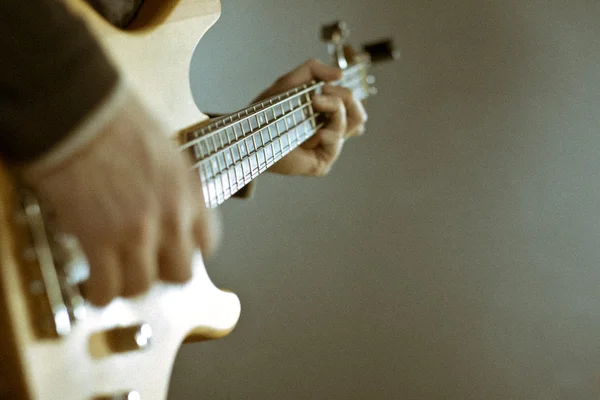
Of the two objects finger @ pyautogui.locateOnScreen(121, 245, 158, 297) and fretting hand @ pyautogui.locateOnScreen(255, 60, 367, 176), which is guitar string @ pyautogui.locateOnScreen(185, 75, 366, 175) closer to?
fretting hand @ pyautogui.locateOnScreen(255, 60, 367, 176)

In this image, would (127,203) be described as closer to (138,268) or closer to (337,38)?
(138,268)

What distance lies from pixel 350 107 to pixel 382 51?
0.18 metres

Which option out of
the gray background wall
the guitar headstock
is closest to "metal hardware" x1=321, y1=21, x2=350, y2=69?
the guitar headstock

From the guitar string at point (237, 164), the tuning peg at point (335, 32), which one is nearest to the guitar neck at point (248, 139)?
the guitar string at point (237, 164)

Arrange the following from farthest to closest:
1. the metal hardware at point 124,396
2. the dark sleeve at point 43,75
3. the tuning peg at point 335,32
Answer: the tuning peg at point 335,32 < the metal hardware at point 124,396 < the dark sleeve at point 43,75

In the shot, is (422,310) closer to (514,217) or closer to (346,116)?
(514,217)

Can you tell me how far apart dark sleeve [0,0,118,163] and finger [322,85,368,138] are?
587 millimetres

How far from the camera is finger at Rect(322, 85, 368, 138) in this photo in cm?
90

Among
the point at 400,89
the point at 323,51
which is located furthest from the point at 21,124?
the point at 400,89

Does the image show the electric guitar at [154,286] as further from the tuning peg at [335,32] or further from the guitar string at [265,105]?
the tuning peg at [335,32]

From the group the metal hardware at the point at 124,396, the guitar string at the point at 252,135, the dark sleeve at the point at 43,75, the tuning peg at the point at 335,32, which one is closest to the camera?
the dark sleeve at the point at 43,75

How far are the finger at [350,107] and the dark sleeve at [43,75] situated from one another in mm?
587

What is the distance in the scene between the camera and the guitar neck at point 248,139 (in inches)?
21.7

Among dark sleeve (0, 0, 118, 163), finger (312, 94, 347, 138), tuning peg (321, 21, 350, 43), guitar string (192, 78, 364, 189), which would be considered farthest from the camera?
tuning peg (321, 21, 350, 43)
